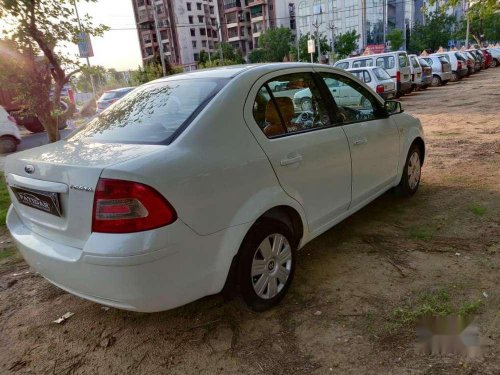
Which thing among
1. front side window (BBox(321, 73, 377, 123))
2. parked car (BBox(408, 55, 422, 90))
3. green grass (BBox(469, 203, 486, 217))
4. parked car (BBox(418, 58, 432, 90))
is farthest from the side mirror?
parked car (BBox(418, 58, 432, 90))

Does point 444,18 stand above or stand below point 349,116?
above

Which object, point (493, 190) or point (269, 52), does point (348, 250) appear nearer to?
point (493, 190)

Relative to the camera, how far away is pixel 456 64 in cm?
2417

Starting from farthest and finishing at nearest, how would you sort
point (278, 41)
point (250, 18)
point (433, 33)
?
point (250, 18)
point (278, 41)
point (433, 33)

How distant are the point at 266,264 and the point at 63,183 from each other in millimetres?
1375

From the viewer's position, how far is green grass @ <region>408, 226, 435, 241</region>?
3822 mm

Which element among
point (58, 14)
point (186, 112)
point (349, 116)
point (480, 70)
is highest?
point (58, 14)

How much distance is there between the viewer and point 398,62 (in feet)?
54.3

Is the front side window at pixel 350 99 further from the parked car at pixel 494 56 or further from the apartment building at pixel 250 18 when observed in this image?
the apartment building at pixel 250 18

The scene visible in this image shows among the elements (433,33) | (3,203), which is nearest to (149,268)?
(3,203)

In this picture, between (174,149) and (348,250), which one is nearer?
(174,149)

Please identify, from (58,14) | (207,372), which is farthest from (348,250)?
(58,14)

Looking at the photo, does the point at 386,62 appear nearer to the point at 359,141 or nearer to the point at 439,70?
the point at 439,70

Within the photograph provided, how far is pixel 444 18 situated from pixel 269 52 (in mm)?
27775
